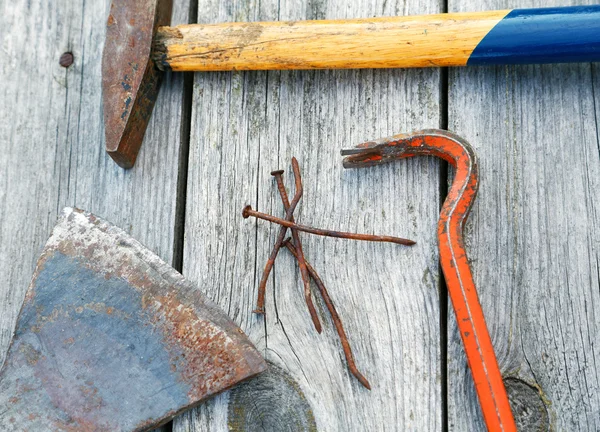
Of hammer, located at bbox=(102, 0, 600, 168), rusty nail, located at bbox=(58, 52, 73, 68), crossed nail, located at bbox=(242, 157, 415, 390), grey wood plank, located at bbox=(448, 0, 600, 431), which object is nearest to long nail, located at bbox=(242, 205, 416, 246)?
crossed nail, located at bbox=(242, 157, 415, 390)

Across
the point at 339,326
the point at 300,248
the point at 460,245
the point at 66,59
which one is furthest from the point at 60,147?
the point at 460,245

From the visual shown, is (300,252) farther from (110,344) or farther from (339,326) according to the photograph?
(110,344)

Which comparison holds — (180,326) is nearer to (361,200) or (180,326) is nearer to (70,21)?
(361,200)

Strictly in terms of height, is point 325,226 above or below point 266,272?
above

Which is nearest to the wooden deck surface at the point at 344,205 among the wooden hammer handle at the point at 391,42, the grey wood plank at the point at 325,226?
the grey wood plank at the point at 325,226

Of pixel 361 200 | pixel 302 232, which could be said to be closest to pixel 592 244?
pixel 361 200

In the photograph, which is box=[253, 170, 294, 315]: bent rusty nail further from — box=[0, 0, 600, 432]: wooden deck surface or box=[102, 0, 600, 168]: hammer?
box=[102, 0, 600, 168]: hammer

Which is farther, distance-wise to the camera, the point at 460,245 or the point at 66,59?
the point at 66,59

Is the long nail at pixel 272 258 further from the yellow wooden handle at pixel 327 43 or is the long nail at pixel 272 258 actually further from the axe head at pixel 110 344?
the yellow wooden handle at pixel 327 43
